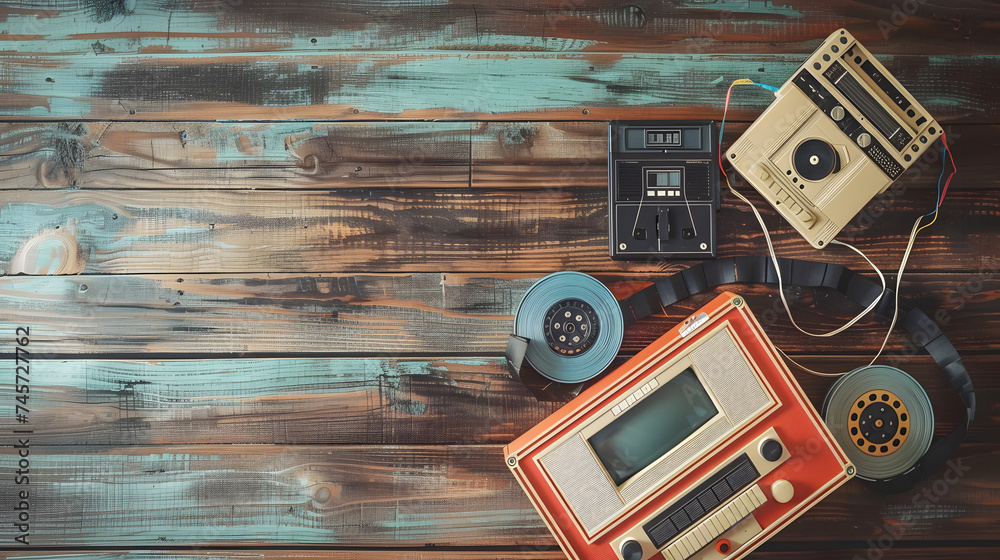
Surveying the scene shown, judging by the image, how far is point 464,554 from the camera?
159cm

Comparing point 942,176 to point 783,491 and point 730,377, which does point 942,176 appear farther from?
point 783,491

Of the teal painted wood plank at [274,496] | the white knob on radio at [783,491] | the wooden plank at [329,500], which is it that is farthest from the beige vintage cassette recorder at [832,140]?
the teal painted wood plank at [274,496]

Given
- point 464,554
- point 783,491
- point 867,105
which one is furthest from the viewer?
point 464,554

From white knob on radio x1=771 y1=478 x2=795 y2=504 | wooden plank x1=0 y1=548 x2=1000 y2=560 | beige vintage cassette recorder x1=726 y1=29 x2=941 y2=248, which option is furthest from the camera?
wooden plank x1=0 y1=548 x2=1000 y2=560

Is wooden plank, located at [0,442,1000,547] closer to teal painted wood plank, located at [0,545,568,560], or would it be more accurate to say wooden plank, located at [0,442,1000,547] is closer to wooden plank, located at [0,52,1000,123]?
teal painted wood plank, located at [0,545,568,560]

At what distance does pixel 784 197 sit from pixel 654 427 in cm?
74

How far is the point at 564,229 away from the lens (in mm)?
1633

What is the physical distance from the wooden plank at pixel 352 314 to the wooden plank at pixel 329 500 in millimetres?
307

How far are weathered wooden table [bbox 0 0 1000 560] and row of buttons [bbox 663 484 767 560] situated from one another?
42 cm

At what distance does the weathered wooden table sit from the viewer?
5.25 ft

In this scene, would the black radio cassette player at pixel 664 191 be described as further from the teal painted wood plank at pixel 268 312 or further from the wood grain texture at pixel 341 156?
the teal painted wood plank at pixel 268 312

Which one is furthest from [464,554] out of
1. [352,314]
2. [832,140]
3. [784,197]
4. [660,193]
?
[832,140]

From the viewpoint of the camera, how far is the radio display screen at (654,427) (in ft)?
4.45

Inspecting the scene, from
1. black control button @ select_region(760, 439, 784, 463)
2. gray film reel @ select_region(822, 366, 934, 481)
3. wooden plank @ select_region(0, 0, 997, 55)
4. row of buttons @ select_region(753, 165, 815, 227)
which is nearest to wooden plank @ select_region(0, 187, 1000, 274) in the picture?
row of buttons @ select_region(753, 165, 815, 227)
